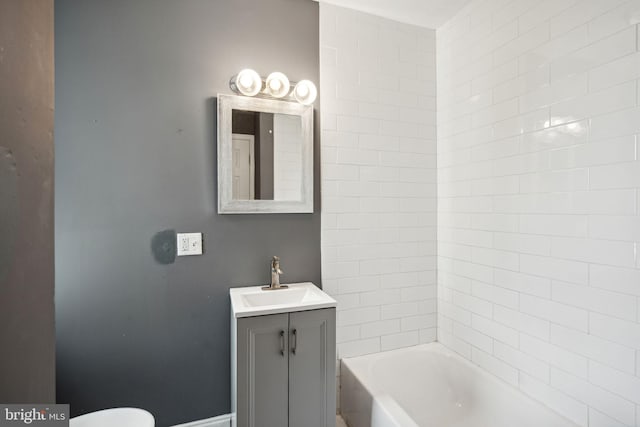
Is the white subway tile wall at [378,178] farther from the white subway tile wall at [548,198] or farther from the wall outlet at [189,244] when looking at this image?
the wall outlet at [189,244]

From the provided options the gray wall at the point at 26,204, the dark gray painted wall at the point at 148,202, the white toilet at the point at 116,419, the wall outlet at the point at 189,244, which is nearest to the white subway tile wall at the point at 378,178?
the dark gray painted wall at the point at 148,202

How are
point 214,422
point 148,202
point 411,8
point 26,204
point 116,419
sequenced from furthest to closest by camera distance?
point 411,8
point 214,422
point 148,202
point 116,419
point 26,204

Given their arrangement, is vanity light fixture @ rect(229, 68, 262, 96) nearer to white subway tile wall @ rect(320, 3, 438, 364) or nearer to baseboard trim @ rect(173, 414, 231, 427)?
white subway tile wall @ rect(320, 3, 438, 364)

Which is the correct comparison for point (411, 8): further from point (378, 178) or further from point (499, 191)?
point (499, 191)

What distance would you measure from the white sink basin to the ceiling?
1898mm

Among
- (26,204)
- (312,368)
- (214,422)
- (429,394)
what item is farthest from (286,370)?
(26,204)

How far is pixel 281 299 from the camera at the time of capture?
6.38 ft

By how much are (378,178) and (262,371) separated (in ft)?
4.72

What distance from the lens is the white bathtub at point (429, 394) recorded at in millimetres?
1747

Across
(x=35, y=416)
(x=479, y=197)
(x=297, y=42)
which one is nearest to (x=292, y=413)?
(x=35, y=416)

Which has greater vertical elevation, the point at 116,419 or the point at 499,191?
the point at 499,191

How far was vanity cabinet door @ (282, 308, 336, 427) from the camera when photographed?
1.67 meters

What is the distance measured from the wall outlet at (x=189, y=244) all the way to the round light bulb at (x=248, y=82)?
0.90 m

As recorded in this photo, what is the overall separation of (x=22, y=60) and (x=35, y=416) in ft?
1.57
